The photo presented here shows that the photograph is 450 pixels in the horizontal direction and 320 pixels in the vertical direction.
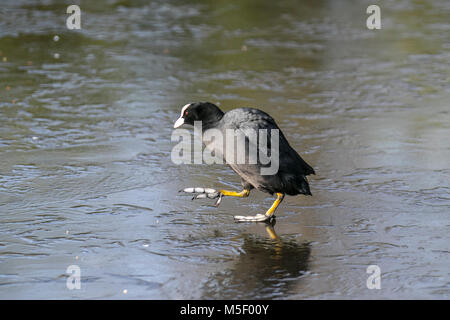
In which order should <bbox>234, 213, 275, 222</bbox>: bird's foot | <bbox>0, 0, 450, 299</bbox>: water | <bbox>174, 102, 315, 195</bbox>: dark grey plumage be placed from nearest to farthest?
<bbox>0, 0, 450, 299</bbox>: water → <bbox>174, 102, 315, 195</bbox>: dark grey plumage → <bbox>234, 213, 275, 222</bbox>: bird's foot

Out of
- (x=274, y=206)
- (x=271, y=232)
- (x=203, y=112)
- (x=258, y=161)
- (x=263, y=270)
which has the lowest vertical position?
(x=263, y=270)

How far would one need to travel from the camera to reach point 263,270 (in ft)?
15.6

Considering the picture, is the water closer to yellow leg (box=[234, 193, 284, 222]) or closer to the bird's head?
yellow leg (box=[234, 193, 284, 222])

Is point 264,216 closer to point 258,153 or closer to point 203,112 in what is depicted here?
point 258,153

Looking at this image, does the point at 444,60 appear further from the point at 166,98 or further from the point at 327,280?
the point at 327,280

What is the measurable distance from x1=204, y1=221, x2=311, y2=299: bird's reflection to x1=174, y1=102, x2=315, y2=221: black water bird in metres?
0.36

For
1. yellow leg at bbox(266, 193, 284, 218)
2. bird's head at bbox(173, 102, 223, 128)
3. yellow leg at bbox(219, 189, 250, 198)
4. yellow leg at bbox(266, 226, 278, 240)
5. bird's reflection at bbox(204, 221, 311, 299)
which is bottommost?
bird's reflection at bbox(204, 221, 311, 299)

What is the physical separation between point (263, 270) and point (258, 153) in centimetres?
99

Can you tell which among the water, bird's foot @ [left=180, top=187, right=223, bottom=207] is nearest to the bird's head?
bird's foot @ [left=180, top=187, right=223, bottom=207]

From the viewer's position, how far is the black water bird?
5.41 meters

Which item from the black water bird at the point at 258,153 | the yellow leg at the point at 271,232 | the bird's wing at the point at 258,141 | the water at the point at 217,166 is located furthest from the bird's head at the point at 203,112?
the yellow leg at the point at 271,232

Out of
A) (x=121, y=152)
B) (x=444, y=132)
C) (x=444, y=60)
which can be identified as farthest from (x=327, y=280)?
(x=444, y=60)

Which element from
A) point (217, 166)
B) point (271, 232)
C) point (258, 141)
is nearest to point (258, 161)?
point (258, 141)

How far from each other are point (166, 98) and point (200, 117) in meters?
3.61
